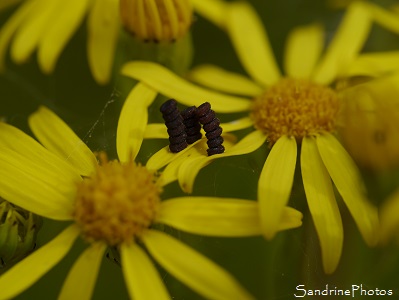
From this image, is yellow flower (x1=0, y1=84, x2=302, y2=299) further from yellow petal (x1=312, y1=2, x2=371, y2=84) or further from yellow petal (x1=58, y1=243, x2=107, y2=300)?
yellow petal (x1=312, y1=2, x2=371, y2=84)

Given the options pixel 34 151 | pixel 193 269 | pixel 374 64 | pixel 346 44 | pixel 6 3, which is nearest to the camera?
pixel 193 269

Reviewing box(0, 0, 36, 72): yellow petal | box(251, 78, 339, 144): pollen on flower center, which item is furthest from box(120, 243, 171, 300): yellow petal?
box(0, 0, 36, 72): yellow petal

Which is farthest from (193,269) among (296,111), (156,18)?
(156,18)

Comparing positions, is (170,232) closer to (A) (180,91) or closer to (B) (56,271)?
(B) (56,271)

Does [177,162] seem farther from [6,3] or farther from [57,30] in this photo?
[6,3]

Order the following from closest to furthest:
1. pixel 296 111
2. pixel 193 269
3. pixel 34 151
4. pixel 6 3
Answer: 1. pixel 193 269
2. pixel 34 151
3. pixel 296 111
4. pixel 6 3

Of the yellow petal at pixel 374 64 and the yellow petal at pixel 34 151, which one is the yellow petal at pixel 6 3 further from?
the yellow petal at pixel 374 64
